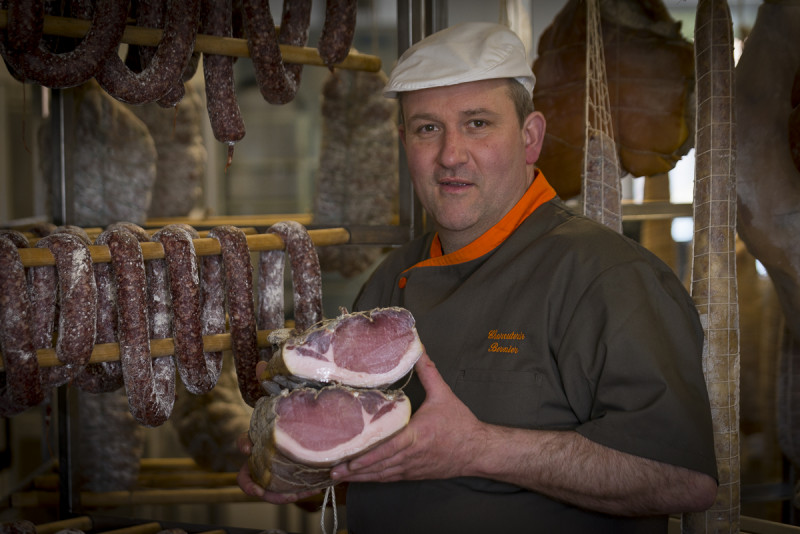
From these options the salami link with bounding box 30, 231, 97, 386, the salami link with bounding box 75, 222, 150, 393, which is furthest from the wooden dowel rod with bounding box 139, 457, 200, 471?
the salami link with bounding box 30, 231, 97, 386

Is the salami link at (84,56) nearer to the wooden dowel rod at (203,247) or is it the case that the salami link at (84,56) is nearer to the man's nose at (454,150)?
the wooden dowel rod at (203,247)

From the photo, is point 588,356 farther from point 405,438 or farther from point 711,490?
point 405,438

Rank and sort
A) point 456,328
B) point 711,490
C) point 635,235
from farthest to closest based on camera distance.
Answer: point 635,235, point 456,328, point 711,490

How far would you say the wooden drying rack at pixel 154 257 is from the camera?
219 cm

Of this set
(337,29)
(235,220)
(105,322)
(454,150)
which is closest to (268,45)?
(337,29)

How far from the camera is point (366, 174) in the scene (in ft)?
12.0

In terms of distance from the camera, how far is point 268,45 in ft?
8.45

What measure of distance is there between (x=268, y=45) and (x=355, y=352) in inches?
53.5

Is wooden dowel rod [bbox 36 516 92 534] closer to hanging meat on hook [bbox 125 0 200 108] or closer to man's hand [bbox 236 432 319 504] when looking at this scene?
man's hand [bbox 236 432 319 504]

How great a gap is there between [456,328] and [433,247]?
17.6 inches

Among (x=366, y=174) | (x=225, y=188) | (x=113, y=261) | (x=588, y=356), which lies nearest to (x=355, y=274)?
(x=366, y=174)

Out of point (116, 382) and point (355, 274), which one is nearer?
point (116, 382)

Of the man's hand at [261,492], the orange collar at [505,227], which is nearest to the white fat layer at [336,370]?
the man's hand at [261,492]

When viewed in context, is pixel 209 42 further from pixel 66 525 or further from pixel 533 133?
pixel 66 525
